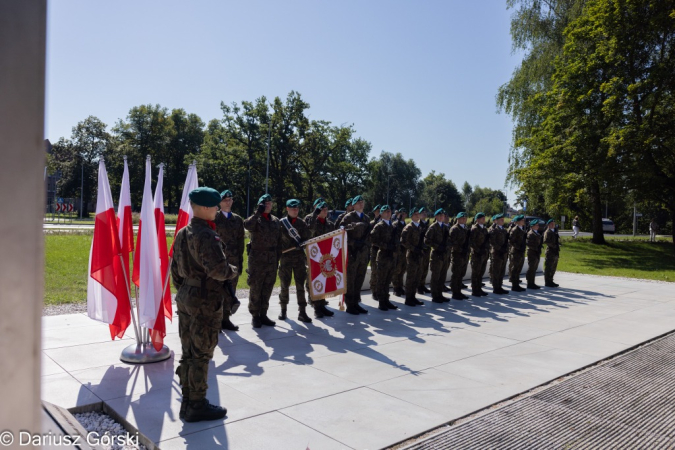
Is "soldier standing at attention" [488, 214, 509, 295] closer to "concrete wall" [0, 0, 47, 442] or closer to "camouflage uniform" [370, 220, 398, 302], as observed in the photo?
"camouflage uniform" [370, 220, 398, 302]

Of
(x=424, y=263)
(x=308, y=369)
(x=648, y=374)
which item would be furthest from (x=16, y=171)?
(x=424, y=263)

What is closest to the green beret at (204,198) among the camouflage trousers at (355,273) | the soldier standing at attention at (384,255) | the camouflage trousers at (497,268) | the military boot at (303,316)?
the military boot at (303,316)

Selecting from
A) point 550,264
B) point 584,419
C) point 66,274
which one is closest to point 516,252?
point 550,264

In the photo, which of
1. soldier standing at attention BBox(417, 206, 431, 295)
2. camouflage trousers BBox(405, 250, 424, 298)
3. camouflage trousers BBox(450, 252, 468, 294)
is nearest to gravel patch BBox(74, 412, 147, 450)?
camouflage trousers BBox(405, 250, 424, 298)

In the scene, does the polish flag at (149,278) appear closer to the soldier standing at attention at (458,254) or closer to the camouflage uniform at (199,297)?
the camouflage uniform at (199,297)

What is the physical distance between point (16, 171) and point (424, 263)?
12.0 m

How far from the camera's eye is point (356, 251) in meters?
9.90

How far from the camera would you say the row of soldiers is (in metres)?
4.55

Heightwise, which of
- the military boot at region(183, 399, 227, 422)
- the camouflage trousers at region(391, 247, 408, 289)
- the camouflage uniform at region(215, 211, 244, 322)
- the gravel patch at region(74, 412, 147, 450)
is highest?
the camouflage uniform at region(215, 211, 244, 322)

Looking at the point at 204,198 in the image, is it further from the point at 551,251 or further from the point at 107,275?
the point at 551,251

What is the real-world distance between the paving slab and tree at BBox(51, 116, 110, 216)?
228 ft

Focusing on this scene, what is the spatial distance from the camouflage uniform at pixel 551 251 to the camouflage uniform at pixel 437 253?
4.43 metres

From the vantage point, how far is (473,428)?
4410 mm

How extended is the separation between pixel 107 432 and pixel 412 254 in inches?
298
